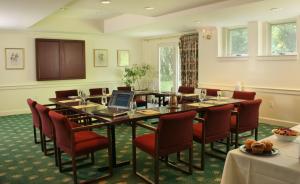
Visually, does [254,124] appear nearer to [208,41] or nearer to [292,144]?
[292,144]

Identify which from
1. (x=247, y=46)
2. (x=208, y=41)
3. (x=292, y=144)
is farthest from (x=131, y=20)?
(x=292, y=144)

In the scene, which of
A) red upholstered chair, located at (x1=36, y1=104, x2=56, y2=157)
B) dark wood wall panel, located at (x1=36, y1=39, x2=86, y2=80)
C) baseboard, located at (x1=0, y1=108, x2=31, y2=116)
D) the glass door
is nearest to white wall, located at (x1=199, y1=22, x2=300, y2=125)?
the glass door

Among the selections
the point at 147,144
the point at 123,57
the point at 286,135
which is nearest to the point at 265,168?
the point at 286,135

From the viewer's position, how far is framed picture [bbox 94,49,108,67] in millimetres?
8763

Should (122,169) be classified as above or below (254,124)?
below

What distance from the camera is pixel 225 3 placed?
4762mm

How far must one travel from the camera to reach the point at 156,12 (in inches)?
228

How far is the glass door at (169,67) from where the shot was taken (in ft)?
28.2

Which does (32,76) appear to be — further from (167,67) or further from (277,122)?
(277,122)

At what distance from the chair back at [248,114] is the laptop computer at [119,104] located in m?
1.60

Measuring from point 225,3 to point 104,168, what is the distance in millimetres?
3370

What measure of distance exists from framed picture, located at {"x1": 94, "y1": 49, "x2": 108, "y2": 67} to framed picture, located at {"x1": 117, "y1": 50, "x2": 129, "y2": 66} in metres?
0.49

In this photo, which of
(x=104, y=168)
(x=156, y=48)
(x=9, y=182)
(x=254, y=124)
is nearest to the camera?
(x=9, y=182)

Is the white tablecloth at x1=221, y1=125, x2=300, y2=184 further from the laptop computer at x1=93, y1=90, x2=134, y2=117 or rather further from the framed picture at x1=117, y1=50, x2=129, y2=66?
the framed picture at x1=117, y1=50, x2=129, y2=66
